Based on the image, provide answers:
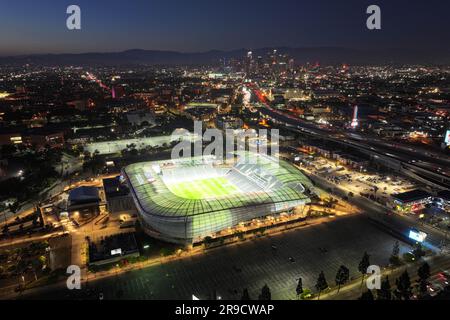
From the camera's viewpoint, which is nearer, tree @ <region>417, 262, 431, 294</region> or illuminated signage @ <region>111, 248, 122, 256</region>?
tree @ <region>417, 262, 431, 294</region>

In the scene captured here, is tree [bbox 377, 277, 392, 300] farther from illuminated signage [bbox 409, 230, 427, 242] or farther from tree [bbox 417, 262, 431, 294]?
illuminated signage [bbox 409, 230, 427, 242]

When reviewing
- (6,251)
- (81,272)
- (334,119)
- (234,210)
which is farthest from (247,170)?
(334,119)

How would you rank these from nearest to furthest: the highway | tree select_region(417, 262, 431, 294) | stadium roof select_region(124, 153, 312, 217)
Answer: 1. tree select_region(417, 262, 431, 294)
2. stadium roof select_region(124, 153, 312, 217)
3. the highway

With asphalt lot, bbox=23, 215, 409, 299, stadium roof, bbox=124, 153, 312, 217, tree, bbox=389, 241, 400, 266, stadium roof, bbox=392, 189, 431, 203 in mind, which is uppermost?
stadium roof, bbox=124, 153, 312, 217

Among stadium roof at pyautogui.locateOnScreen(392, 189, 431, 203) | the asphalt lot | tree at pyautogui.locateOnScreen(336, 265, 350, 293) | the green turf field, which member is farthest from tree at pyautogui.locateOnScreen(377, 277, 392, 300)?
the green turf field

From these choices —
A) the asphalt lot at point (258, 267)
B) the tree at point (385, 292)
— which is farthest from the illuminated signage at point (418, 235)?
the tree at point (385, 292)

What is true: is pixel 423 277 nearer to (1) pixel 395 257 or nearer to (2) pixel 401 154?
(1) pixel 395 257

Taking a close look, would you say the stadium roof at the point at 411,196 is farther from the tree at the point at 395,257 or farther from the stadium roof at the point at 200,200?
the tree at the point at 395,257
